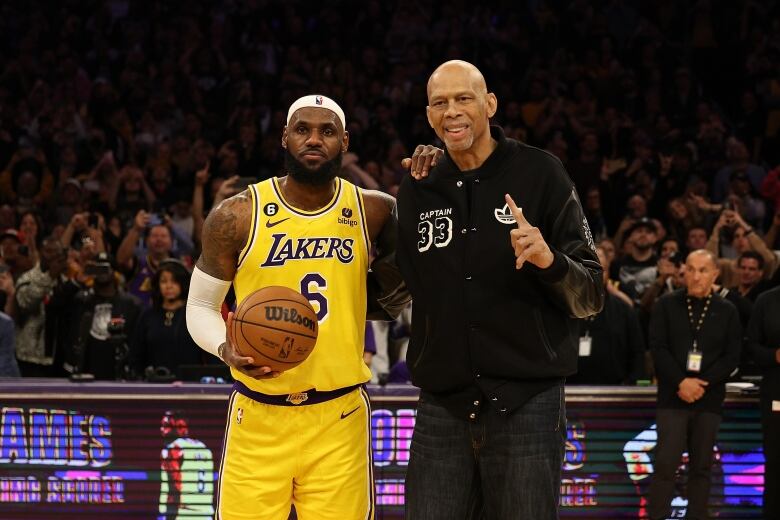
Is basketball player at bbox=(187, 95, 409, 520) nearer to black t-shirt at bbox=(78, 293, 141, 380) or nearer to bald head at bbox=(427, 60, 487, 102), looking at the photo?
bald head at bbox=(427, 60, 487, 102)

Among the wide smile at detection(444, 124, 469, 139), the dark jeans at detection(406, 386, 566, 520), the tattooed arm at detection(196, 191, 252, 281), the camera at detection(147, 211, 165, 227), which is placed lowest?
the dark jeans at detection(406, 386, 566, 520)

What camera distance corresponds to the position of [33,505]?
7250 millimetres

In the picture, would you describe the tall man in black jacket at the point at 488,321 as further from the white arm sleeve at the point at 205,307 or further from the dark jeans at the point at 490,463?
the white arm sleeve at the point at 205,307

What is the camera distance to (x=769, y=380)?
7.38 meters

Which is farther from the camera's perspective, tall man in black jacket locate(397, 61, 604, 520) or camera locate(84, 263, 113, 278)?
camera locate(84, 263, 113, 278)

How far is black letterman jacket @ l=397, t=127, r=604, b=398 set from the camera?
157 inches

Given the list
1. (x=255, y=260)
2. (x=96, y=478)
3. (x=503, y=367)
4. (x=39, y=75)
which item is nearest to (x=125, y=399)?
(x=96, y=478)

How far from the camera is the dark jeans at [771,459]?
7.25m

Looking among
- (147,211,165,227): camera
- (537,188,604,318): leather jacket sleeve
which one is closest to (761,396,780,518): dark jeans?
(537,188,604,318): leather jacket sleeve

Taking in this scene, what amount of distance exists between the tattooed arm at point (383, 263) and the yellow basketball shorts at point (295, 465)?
0.44 metres

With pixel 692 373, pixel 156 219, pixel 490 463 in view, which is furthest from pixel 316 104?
pixel 156 219

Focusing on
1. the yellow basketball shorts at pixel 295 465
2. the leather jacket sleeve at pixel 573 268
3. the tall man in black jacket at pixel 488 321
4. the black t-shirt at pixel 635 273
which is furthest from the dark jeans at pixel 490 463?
the black t-shirt at pixel 635 273

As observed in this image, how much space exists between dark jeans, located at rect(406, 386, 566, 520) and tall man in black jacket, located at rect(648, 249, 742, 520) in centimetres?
345

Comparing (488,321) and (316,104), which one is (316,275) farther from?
(488,321)
